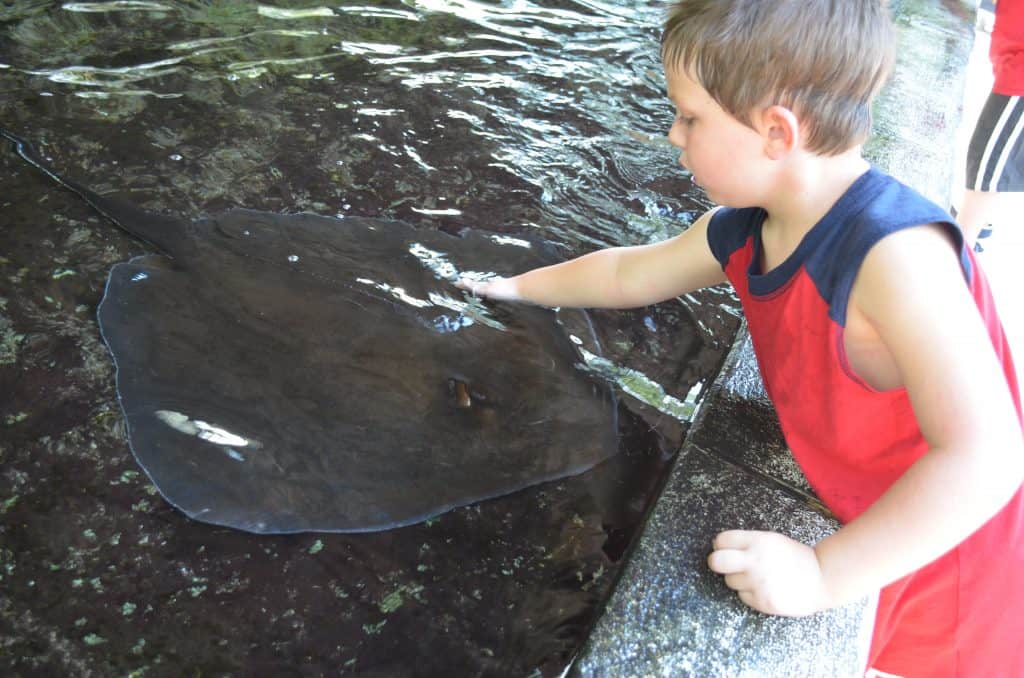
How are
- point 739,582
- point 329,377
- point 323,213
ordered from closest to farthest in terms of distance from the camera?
A: point 739,582 < point 329,377 < point 323,213

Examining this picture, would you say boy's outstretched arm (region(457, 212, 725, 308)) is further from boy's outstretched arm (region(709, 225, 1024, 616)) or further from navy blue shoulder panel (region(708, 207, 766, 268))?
boy's outstretched arm (region(709, 225, 1024, 616))

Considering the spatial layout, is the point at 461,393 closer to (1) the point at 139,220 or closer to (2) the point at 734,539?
(2) the point at 734,539

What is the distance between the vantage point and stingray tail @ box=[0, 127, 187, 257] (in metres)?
2.32

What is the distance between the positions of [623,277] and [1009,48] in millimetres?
1955

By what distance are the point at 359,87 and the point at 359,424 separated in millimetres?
2032

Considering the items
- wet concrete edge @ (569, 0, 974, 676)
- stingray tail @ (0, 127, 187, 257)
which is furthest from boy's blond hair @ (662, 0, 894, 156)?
stingray tail @ (0, 127, 187, 257)

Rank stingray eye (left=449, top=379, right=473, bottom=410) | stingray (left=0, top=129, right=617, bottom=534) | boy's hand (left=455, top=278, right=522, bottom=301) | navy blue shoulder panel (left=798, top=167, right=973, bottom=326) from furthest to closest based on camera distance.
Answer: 1. boy's hand (left=455, top=278, right=522, bottom=301)
2. stingray eye (left=449, top=379, right=473, bottom=410)
3. stingray (left=0, top=129, right=617, bottom=534)
4. navy blue shoulder panel (left=798, top=167, right=973, bottom=326)

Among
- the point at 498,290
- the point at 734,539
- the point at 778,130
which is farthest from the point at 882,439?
the point at 498,290

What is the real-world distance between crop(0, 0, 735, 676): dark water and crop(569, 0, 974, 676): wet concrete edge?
3.7 inches

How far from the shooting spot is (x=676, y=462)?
1717 millimetres

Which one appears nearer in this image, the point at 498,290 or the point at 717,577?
the point at 717,577

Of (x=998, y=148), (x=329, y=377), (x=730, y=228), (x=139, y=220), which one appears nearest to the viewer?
(x=730, y=228)

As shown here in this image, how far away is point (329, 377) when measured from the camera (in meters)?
1.90

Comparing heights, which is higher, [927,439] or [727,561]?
[927,439]
